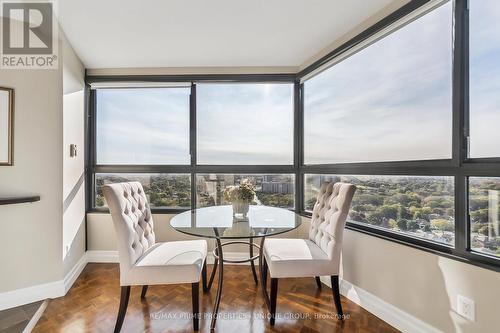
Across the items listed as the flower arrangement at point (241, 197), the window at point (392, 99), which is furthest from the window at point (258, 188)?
the flower arrangement at point (241, 197)

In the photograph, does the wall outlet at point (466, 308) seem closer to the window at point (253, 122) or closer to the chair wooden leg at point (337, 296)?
the chair wooden leg at point (337, 296)

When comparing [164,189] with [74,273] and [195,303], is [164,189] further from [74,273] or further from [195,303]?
[195,303]

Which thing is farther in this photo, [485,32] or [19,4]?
[19,4]

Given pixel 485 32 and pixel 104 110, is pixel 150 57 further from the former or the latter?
pixel 485 32

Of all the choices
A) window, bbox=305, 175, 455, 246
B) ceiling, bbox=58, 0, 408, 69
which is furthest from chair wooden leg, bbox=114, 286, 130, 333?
ceiling, bbox=58, 0, 408, 69

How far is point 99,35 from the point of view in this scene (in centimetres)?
226

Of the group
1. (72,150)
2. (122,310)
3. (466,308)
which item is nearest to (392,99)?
(466,308)

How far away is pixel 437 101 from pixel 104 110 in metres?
3.40

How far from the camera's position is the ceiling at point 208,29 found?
1.89 m

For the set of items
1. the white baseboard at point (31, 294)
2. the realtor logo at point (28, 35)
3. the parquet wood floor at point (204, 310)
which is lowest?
the parquet wood floor at point (204, 310)

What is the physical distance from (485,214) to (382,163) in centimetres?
71

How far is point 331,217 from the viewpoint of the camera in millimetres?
1921

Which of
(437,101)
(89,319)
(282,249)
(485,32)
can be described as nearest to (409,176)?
(437,101)

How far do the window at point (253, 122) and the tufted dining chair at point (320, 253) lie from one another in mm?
1052
